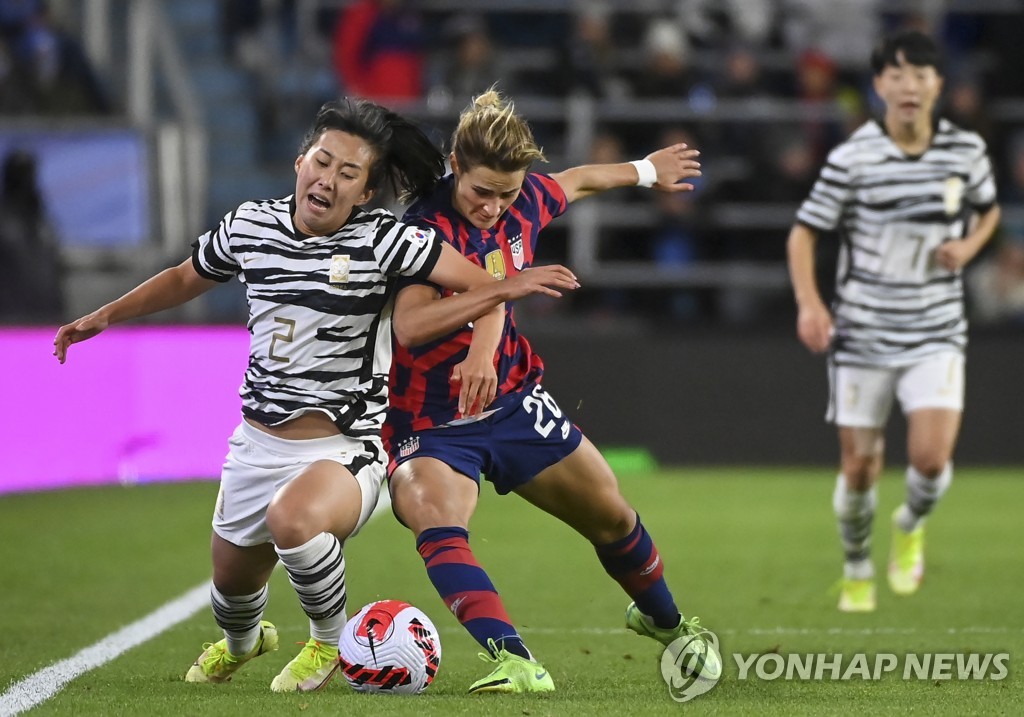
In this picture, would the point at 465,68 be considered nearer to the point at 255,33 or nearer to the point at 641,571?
the point at 255,33

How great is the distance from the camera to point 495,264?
5.50 m

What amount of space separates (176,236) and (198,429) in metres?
2.05

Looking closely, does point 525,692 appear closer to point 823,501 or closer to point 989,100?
point 823,501

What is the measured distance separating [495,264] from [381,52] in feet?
36.5

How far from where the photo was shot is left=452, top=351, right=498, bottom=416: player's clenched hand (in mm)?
5031

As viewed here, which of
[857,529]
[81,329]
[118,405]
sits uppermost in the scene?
[81,329]

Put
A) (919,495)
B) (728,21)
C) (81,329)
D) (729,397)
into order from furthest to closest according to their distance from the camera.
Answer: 1. (728,21)
2. (729,397)
3. (919,495)
4. (81,329)

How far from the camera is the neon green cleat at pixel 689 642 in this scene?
549cm

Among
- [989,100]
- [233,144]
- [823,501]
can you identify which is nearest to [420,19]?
[233,144]

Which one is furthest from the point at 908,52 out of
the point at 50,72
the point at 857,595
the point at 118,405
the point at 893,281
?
the point at 50,72

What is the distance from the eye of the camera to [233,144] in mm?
17297

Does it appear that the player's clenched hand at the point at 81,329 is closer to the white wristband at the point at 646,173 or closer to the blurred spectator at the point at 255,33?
the white wristband at the point at 646,173

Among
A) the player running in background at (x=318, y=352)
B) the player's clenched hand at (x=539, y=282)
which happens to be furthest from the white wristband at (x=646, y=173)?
the player's clenched hand at (x=539, y=282)

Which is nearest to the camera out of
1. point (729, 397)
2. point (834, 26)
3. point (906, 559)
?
point (906, 559)
